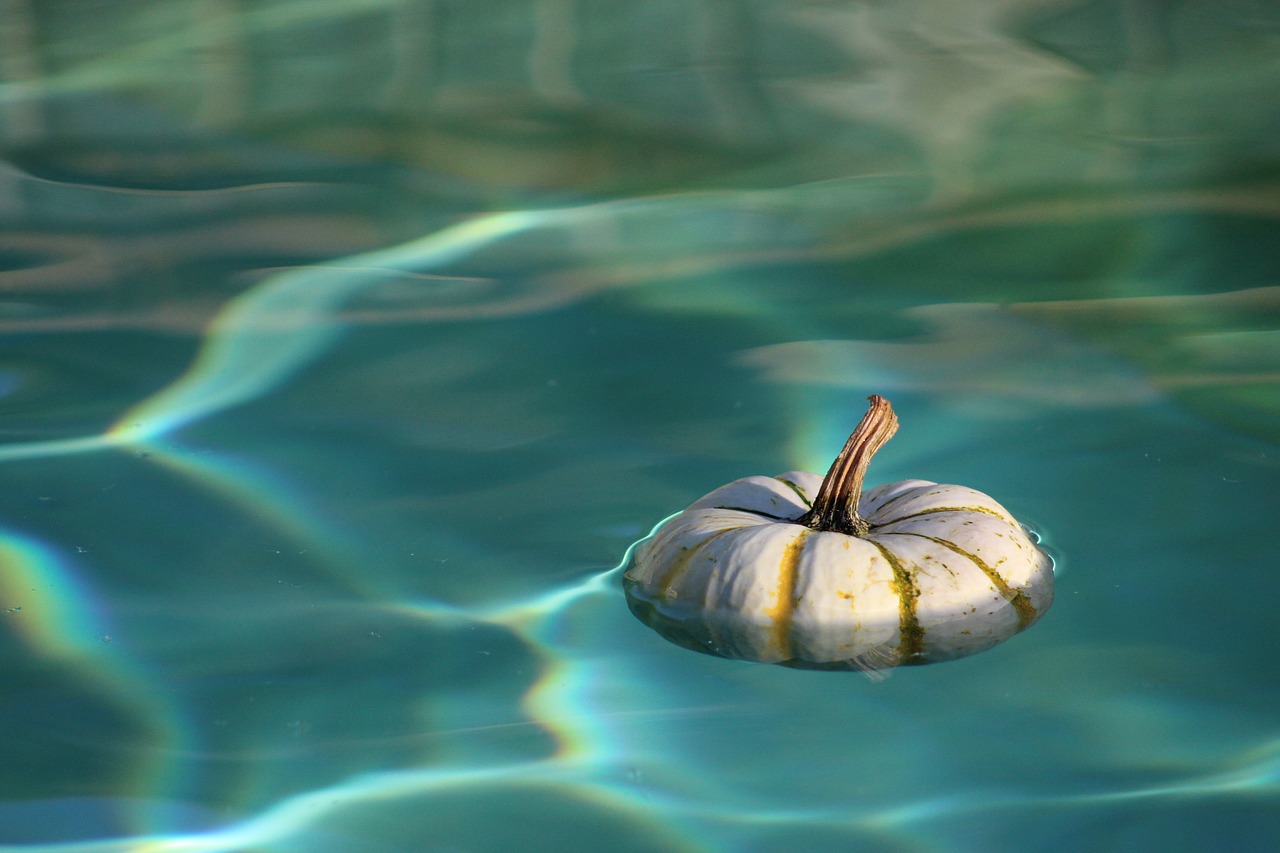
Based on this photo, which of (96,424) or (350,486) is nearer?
(350,486)

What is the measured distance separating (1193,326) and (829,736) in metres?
2.42

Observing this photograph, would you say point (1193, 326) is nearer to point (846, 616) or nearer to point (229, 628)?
point (846, 616)

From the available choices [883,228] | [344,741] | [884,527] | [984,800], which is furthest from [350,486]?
[883,228]

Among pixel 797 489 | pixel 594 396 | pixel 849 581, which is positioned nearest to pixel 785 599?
pixel 849 581

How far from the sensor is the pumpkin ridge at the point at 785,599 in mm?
2289

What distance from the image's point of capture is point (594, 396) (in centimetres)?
364

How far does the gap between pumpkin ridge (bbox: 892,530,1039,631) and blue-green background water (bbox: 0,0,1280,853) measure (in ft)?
0.12

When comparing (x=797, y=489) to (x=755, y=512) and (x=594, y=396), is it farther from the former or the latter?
(x=594, y=396)

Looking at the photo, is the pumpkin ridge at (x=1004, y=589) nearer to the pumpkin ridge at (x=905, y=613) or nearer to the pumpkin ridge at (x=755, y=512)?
the pumpkin ridge at (x=905, y=613)

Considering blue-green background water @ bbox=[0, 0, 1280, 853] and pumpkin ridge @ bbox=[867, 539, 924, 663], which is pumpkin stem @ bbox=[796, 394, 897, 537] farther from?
blue-green background water @ bbox=[0, 0, 1280, 853]

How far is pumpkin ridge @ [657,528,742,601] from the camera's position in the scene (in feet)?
7.93

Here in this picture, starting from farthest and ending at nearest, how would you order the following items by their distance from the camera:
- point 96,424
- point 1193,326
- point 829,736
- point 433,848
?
point 1193,326
point 96,424
point 829,736
point 433,848

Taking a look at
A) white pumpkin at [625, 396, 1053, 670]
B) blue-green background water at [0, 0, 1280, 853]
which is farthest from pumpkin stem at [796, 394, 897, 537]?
blue-green background water at [0, 0, 1280, 853]

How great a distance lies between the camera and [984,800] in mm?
1997
